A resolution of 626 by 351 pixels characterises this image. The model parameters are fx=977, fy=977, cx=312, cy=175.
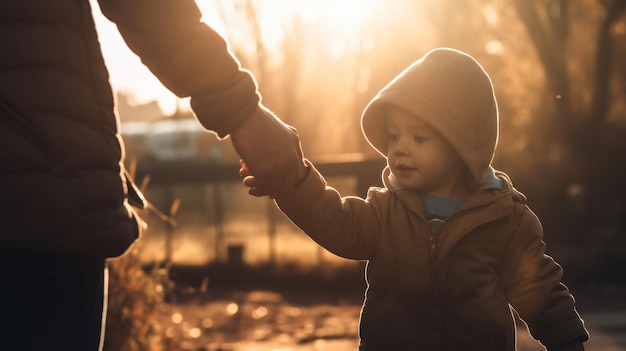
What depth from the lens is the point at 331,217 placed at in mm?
2699

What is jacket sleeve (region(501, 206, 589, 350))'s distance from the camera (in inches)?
110

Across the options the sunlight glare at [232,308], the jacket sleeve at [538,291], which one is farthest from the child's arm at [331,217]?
the sunlight glare at [232,308]

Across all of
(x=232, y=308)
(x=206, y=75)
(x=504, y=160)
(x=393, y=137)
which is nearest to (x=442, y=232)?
(x=393, y=137)

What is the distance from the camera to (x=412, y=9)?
555 inches

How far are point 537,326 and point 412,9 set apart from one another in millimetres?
11624

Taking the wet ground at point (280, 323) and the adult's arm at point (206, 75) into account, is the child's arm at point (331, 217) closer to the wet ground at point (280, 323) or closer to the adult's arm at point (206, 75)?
the adult's arm at point (206, 75)

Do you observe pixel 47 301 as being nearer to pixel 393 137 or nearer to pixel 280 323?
pixel 393 137

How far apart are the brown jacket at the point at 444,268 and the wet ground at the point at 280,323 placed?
3111mm

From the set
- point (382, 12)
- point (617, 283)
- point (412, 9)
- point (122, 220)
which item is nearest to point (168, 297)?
point (617, 283)

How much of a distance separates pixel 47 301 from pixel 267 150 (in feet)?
2.19

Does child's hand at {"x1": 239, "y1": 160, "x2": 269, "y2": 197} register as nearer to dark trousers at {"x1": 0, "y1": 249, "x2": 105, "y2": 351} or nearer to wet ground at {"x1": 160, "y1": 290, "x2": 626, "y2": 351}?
dark trousers at {"x1": 0, "y1": 249, "x2": 105, "y2": 351}

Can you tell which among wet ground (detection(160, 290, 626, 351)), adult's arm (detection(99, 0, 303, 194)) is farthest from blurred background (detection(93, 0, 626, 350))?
adult's arm (detection(99, 0, 303, 194))

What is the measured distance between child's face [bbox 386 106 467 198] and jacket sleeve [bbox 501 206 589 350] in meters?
0.26

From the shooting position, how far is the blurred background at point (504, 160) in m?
9.46
